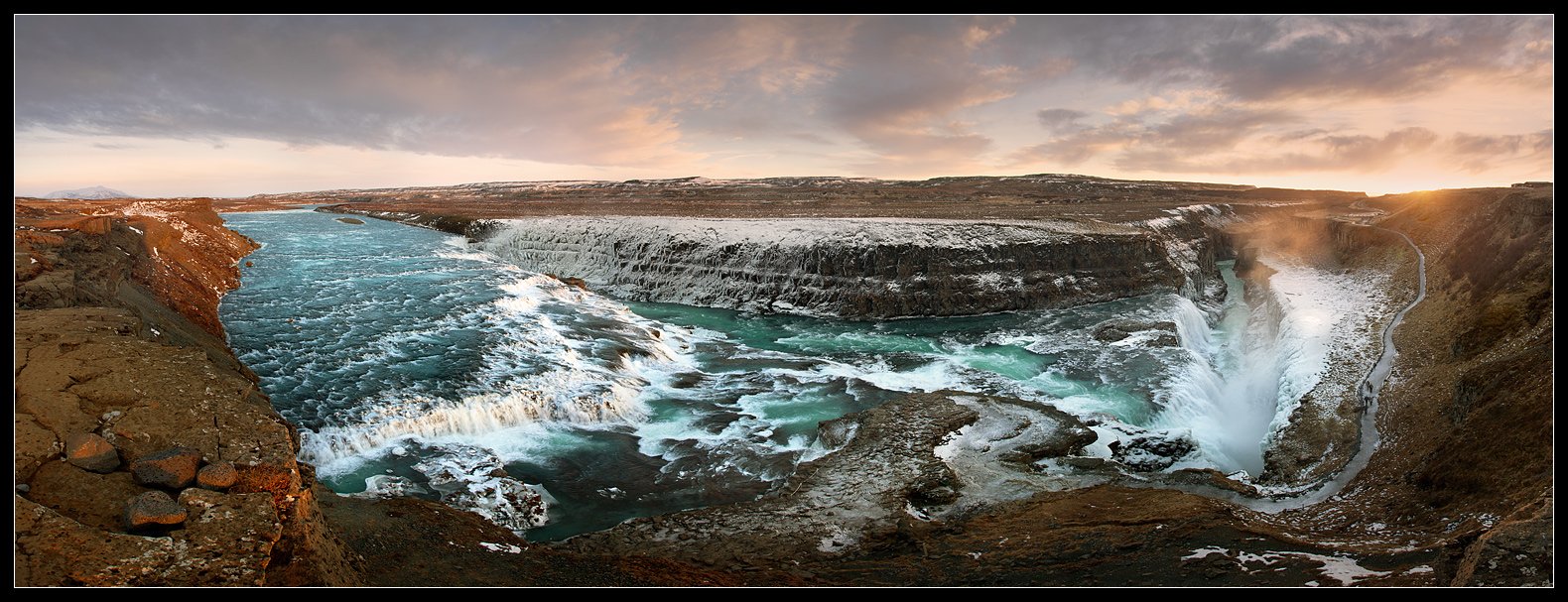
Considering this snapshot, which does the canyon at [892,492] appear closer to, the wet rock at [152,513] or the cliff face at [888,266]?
the wet rock at [152,513]

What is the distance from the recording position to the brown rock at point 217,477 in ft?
23.7

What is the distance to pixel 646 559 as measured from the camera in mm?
10273

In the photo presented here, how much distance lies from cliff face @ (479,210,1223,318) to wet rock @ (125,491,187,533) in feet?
90.4

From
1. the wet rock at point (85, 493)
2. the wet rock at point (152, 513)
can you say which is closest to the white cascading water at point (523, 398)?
the wet rock at point (85, 493)

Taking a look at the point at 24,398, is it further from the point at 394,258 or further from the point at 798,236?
the point at 394,258

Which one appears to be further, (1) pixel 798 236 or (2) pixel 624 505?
(1) pixel 798 236

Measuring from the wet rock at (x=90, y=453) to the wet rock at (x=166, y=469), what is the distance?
200 millimetres

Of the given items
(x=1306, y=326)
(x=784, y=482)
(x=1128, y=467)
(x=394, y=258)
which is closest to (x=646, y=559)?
(x=784, y=482)

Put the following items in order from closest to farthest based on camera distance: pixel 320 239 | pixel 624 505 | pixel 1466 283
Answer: pixel 624 505, pixel 1466 283, pixel 320 239

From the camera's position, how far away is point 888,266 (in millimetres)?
34344

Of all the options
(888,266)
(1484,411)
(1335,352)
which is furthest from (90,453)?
(888,266)

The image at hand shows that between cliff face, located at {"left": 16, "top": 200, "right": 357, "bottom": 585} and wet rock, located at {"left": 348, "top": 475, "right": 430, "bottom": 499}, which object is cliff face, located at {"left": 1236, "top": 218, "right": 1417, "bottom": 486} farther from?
wet rock, located at {"left": 348, "top": 475, "right": 430, "bottom": 499}

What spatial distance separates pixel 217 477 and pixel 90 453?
135 cm
